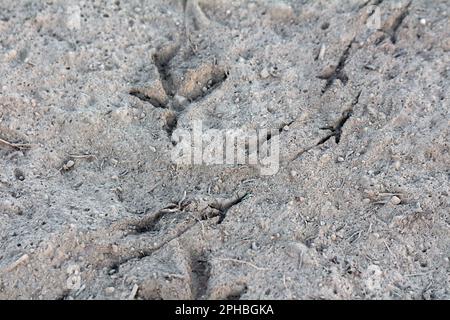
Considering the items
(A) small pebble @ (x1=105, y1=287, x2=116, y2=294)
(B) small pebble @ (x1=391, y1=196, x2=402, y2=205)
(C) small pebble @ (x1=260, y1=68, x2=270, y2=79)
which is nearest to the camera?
(A) small pebble @ (x1=105, y1=287, x2=116, y2=294)

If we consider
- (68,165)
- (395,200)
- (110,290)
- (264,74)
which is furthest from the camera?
(264,74)

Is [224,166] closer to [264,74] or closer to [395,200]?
[264,74]

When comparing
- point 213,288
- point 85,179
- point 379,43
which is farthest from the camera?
point 379,43

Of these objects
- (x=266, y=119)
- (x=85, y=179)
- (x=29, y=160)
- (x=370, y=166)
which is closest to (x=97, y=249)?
(x=85, y=179)

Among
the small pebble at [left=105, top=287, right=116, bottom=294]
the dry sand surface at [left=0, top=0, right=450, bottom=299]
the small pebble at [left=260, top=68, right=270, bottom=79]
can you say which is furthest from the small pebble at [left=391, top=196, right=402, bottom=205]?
the small pebble at [left=105, top=287, right=116, bottom=294]

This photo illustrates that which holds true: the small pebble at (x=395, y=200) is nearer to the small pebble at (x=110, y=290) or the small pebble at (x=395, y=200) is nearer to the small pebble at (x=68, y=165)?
the small pebble at (x=110, y=290)

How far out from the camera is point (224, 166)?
2654mm

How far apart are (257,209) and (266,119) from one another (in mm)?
479

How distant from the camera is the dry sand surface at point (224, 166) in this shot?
235 cm

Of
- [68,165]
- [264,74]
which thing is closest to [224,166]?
[264,74]

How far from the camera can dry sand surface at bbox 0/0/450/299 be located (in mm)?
2354

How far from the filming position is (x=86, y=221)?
2.46m

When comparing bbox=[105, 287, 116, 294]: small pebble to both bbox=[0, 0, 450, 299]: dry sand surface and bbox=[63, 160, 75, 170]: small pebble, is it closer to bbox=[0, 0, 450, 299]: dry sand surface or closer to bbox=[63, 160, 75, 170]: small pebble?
bbox=[0, 0, 450, 299]: dry sand surface

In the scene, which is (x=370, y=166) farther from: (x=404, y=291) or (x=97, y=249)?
(x=97, y=249)
